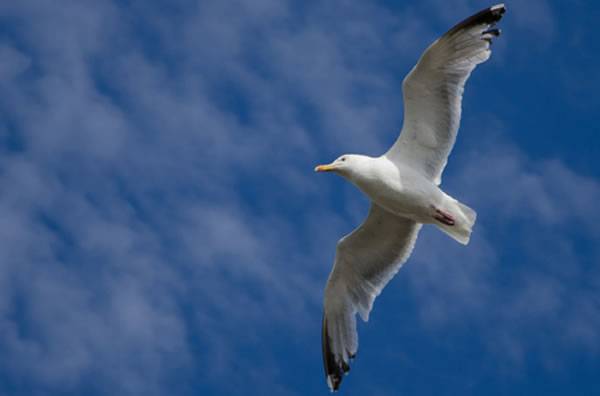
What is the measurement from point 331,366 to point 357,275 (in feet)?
4.55

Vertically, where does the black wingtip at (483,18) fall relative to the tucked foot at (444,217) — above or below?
above

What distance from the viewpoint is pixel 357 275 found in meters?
16.7

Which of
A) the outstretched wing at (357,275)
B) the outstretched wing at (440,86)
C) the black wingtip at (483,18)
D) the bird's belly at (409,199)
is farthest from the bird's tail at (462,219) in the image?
the black wingtip at (483,18)

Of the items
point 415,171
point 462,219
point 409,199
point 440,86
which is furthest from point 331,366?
point 440,86

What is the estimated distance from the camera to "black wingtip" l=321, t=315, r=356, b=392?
55.5 feet

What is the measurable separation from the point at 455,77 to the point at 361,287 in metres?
3.38

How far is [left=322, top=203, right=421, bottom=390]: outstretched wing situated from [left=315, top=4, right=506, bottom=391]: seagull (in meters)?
0.01

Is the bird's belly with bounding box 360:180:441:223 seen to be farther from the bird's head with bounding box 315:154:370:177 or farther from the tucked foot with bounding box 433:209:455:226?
the bird's head with bounding box 315:154:370:177

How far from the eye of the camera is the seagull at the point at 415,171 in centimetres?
1523

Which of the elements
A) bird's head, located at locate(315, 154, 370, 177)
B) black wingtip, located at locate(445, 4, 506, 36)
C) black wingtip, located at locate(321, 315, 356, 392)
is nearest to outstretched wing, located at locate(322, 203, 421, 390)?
black wingtip, located at locate(321, 315, 356, 392)

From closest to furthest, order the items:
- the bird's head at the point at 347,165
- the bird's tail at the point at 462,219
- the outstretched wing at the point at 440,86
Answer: the outstretched wing at the point at 440,86 < the bird's tail at the point at 462,219 < the bird's head at the point at 347,165

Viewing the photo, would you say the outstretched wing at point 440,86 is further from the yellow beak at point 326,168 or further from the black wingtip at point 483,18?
the yellow beak at point 326,168

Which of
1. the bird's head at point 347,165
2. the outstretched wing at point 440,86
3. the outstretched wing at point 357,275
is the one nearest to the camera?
the outstretched wing at point 440,86

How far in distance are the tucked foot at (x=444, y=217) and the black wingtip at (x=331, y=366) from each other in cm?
255
